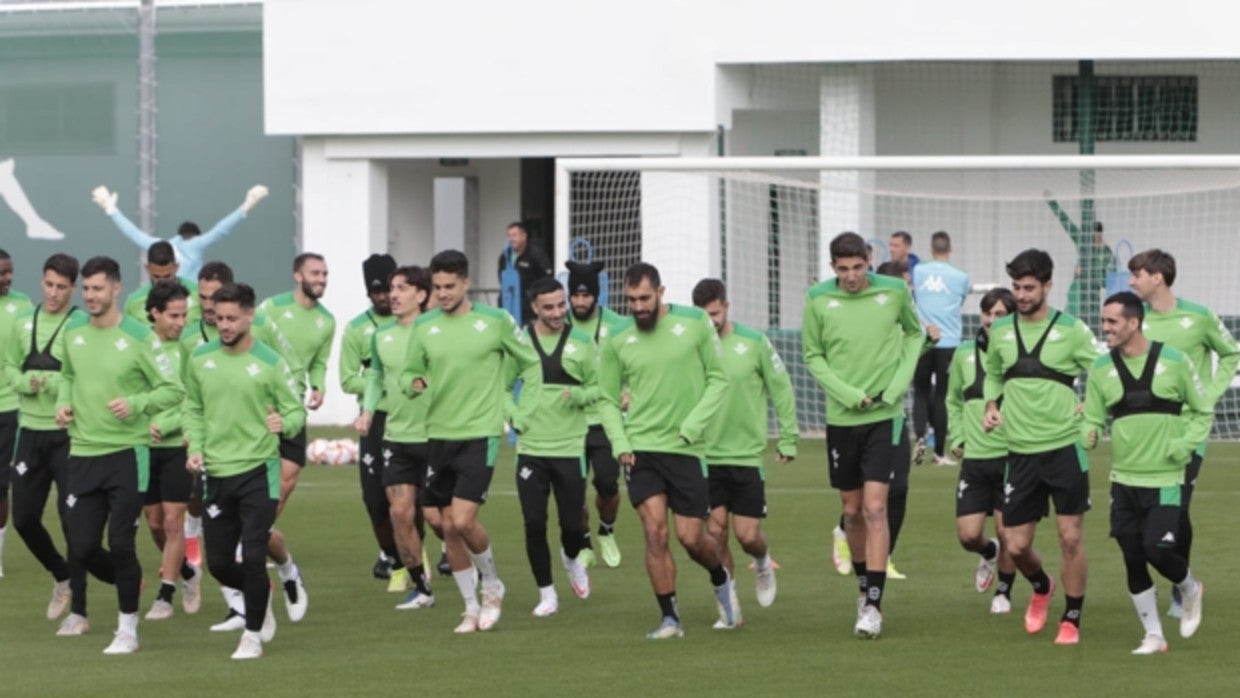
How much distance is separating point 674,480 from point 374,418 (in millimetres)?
2984

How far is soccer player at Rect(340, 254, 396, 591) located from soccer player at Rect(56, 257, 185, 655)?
2.29 meters

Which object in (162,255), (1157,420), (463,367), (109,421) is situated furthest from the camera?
(162,255)

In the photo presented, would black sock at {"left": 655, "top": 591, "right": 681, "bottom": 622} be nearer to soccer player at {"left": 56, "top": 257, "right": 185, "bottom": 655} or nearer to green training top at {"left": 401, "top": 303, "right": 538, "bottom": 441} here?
green training top at {"left": 401, "top": 303, "right": 538, "bottom": 441}

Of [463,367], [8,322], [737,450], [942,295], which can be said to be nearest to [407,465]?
[463,367]

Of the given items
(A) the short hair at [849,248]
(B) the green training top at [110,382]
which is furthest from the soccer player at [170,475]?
(A) the short hair at [849,248]

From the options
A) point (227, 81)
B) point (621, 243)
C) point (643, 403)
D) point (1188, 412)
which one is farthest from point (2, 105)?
point (1188, 412)

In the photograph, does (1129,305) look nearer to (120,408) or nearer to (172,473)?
(120,408)

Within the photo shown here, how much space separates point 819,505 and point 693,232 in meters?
6.58

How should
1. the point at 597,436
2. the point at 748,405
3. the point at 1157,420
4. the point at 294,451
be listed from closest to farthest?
the point at 1157,420, the point at 748,405, the point at 294,451, the point at 597,436

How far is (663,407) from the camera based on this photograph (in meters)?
12.8

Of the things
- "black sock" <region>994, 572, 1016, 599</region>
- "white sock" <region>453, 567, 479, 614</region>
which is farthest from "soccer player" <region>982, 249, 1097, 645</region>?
"white sock" <region>453, 567, 479, 614</region>

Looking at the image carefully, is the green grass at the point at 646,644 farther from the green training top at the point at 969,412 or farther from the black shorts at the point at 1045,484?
the green training top at the point at 969,412

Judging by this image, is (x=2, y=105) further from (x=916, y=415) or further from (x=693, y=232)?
(x=916, y=415)

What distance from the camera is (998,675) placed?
11.6 m
